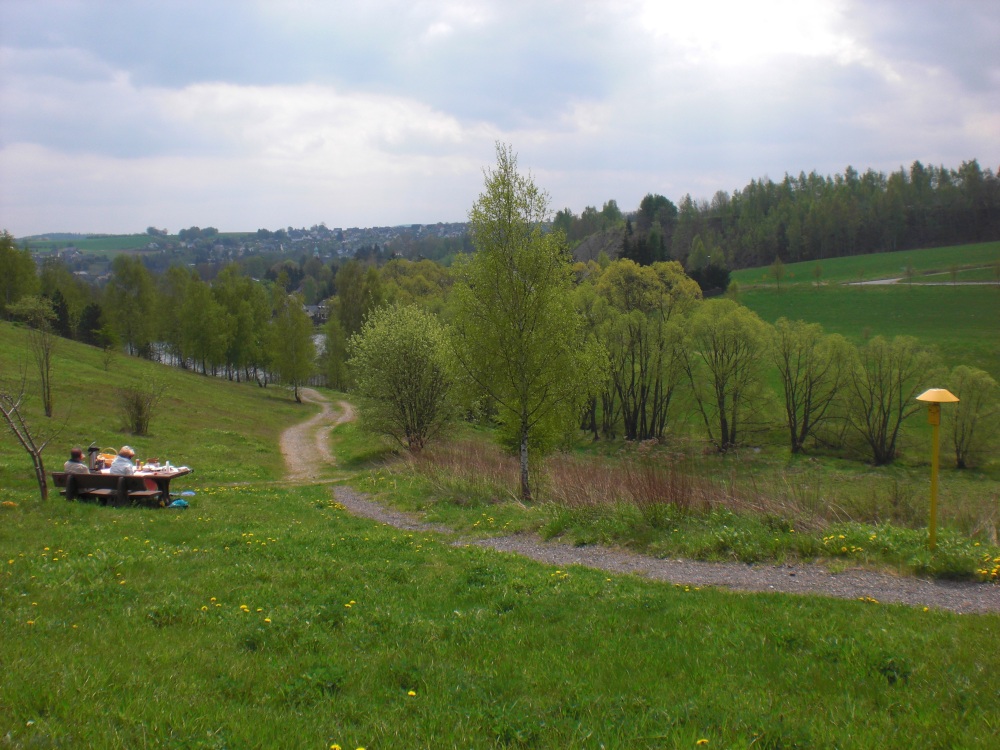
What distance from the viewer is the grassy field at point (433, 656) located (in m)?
4.42

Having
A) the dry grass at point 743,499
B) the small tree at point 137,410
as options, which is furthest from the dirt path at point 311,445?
the dry grass at point 743,499

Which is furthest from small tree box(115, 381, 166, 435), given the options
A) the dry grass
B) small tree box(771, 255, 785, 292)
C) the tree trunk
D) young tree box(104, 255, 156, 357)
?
small tree box(771, 255, 785, 292)

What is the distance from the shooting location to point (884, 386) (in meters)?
45.0

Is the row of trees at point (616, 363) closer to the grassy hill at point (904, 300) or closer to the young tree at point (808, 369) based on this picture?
the young tree at point (808, 369)

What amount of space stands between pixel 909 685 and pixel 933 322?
8087 cm

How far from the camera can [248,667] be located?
5363 millimetres

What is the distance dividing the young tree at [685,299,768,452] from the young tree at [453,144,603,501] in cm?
2965

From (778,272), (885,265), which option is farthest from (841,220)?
(778,272)

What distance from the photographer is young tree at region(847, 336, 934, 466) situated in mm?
44363

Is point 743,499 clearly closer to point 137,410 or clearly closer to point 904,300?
point 137,410

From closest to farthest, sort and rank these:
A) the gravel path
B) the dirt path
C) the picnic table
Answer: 1. the gravel path
2. the picnic table
3. the dirt path

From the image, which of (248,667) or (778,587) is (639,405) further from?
(248,667)

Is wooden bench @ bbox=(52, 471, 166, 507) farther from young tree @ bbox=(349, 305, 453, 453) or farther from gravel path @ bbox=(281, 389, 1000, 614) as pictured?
young tree @ bbox=(349, 305, 453, 453)

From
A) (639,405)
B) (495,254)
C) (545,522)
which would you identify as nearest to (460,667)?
(545,522)
